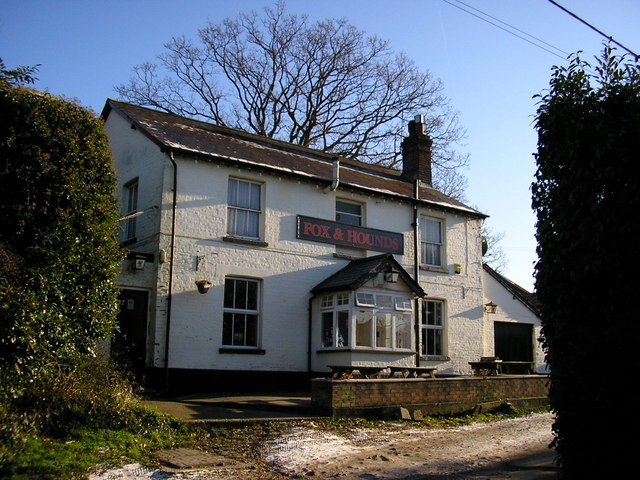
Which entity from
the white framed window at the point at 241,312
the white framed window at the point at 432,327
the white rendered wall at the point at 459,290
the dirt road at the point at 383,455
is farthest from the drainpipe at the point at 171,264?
the white framed window at the point at 432,327

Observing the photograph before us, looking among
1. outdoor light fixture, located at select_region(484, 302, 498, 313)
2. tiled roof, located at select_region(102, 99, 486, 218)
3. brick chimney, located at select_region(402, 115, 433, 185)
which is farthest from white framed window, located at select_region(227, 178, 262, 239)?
outdoor light fixture, located at select_region(484, 302, 498, 313)

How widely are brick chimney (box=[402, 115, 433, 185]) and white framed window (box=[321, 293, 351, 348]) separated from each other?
27.2ft

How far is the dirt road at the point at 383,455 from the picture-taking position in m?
8.28

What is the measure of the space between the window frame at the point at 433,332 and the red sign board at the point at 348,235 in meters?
2.11

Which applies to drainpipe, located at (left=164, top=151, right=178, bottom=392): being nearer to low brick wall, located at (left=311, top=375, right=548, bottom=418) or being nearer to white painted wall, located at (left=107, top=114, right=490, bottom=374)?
white painted wall, located at (left=107, top=114, right=490, bottom=374)

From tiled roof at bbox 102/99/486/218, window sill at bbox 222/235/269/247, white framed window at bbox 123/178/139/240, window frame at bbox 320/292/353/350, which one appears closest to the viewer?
window sill at bbox 222/235/269/247

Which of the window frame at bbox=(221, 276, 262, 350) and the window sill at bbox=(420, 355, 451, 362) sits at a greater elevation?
the window frame at bbox=(221, 276, 262, 350)

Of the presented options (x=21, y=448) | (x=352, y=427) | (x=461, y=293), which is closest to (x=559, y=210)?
(x=352, y=427)

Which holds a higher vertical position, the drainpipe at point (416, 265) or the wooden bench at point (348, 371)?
the drainpipe at point (416, 265)

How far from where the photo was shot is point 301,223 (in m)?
17.7

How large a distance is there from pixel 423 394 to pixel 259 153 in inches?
340

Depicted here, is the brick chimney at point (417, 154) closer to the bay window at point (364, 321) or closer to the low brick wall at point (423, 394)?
the bay window at point (364, 321)

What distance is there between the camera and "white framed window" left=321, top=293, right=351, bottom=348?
16.8 meters

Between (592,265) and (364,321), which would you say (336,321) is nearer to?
(364,321)
